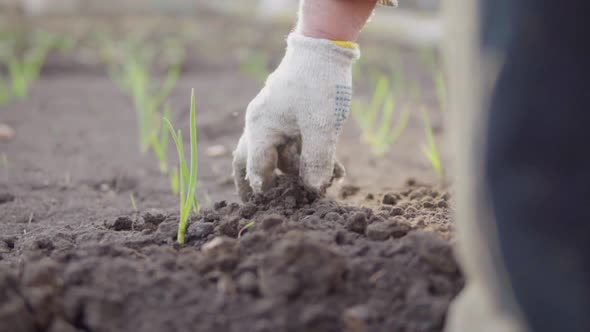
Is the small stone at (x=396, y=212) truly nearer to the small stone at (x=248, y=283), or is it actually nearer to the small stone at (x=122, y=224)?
the small stone at (x=248, y=283)

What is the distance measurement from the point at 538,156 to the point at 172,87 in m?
3.72

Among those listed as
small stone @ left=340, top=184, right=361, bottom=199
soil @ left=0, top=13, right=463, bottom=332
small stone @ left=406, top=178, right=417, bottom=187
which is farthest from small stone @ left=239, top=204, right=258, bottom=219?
small stone @ left=406, top=178, right=417, bottom=187

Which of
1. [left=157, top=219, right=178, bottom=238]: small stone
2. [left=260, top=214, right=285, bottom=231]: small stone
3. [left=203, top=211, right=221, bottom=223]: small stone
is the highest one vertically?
[left=260, top=214, right=285, bottom=231]: small stone

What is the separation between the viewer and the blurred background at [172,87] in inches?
98.2

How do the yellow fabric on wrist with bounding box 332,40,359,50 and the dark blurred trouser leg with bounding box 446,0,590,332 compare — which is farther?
the yellow fabric on wrist with bounding box 332,40,359,50

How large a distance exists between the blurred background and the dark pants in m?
0.98

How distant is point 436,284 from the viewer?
103 centimetres

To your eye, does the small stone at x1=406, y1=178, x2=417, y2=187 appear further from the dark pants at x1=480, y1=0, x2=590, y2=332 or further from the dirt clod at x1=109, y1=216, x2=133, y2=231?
the dark pants at x1=480, y1=0, x2=590, y2=332

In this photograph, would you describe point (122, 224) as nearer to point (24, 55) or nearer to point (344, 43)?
point (344, 43)

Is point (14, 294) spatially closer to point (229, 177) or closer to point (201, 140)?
point (229, 177)

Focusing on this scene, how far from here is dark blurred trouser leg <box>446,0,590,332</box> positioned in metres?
0.72

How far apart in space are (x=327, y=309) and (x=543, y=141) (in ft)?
1.38

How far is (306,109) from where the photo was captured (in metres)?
1.45

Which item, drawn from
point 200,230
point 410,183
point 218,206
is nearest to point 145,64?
point 410,183
